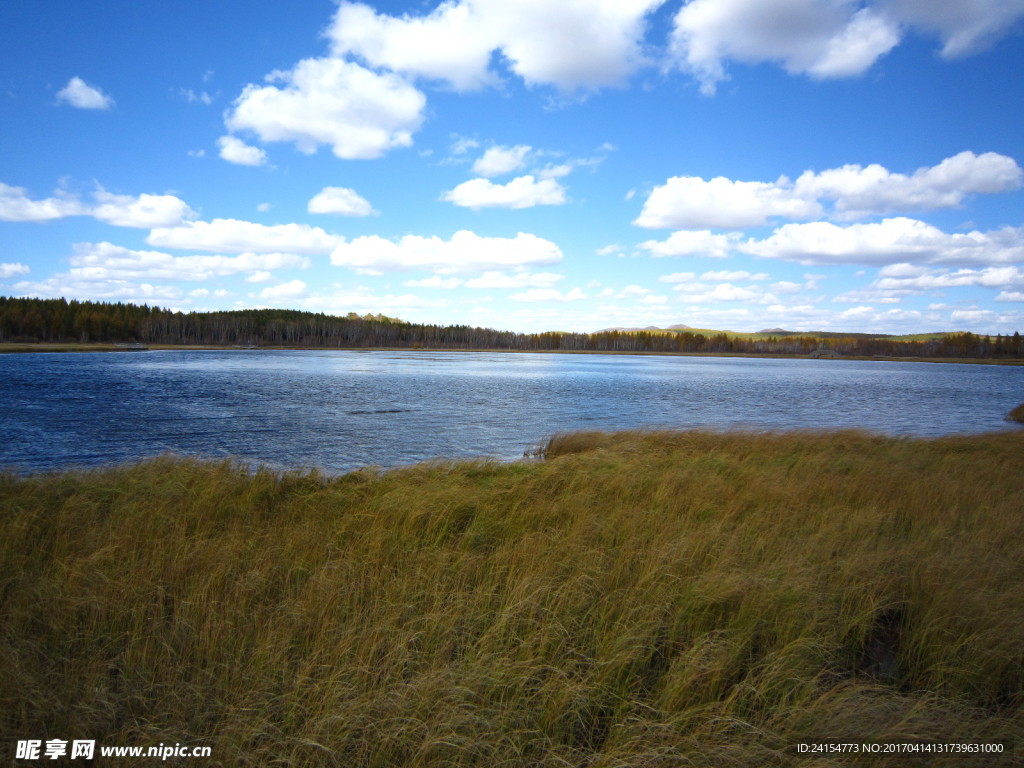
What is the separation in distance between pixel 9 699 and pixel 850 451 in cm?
1817

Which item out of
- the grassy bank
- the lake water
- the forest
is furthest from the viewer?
the forest

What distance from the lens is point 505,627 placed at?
480 centimetres

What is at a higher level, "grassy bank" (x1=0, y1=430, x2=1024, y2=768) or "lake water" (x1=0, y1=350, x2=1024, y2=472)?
"grassy bank" (x1=0, y1=430, x2=1024, y2=768)

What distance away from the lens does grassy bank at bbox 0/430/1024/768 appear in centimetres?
361

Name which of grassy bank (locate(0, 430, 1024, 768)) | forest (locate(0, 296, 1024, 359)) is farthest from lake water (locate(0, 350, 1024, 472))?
forest (locate(0, 296, 1024, 359))

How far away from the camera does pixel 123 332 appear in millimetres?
146750

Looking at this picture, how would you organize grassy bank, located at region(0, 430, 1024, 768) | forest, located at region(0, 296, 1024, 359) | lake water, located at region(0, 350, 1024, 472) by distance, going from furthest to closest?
forest, located at region(0, 296, 1024, 359), lake water, located at region(0, 350, 1024, 472), grassy bank, located at region(0, 430, 1024, 768)

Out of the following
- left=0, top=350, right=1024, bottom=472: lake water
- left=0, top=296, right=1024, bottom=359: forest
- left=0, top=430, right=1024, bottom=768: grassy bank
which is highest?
left=0, top=296, right=1024, bottom=359: forest

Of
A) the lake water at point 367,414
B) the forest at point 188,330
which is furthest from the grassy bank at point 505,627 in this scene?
the forest at point 188,330

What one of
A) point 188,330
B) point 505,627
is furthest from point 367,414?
point 188,330

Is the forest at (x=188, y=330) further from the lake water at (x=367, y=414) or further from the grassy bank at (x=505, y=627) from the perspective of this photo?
the grassy bank at (x=505, y=627)

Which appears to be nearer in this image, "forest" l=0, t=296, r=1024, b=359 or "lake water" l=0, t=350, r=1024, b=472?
"lake water" l=0, t=350, r=1024, b=472

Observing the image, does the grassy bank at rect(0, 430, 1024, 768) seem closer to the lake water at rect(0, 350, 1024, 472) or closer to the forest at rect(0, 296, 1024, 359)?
the lake water at rect(0, 350, 1024, 472)

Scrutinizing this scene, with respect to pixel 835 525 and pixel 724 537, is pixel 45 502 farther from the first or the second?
pixel 835 525
